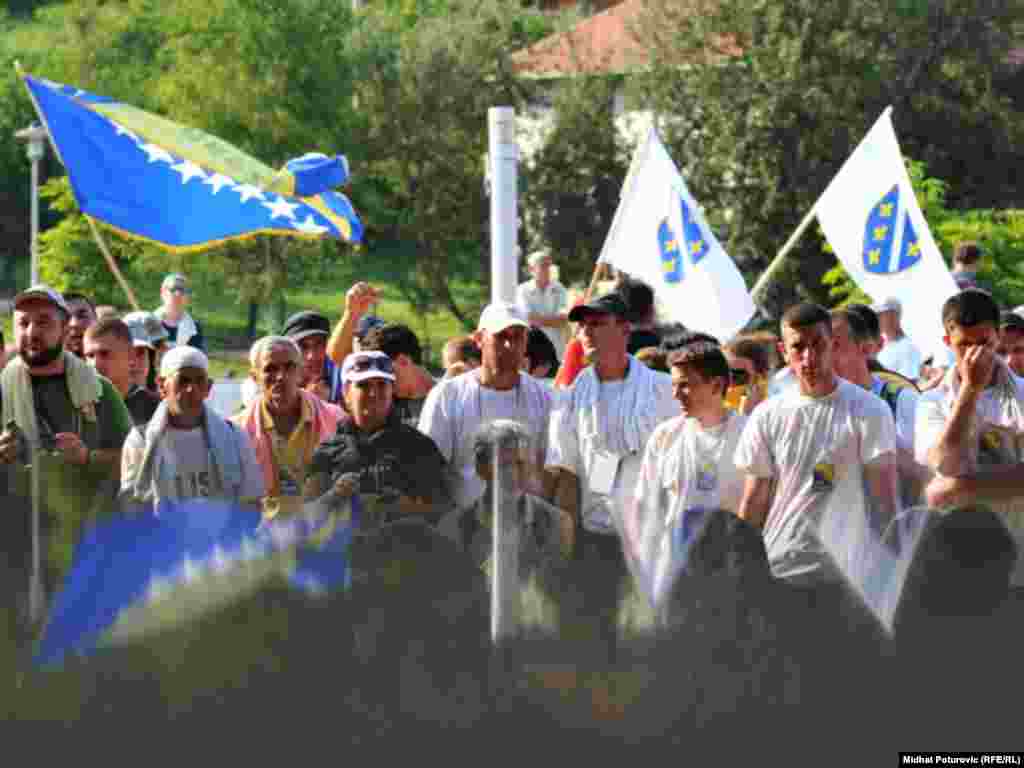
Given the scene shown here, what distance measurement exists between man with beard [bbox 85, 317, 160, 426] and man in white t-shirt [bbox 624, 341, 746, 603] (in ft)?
7.07

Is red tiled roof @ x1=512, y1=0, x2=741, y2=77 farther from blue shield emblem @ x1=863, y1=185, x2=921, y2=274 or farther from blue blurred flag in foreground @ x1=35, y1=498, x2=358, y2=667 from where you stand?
blue blurred flag in foreground @ x1=35, y1=498, x2=358, y2=667

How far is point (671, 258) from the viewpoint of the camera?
12.4 m

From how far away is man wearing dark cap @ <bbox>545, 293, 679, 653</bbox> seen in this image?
20.2 feet

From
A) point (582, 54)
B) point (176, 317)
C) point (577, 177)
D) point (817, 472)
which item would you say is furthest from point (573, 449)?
point (582, 54)

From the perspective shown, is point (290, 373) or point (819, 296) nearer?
point (290, 373)

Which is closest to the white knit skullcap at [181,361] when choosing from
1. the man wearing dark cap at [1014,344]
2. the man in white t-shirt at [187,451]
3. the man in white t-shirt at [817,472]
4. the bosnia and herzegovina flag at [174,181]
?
the man in white t-shirt at [187,451]

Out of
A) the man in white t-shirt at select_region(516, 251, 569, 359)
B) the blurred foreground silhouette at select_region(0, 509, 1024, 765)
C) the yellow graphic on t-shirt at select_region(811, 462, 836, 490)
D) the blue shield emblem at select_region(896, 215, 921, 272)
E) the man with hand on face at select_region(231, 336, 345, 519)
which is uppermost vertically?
the blue shield emblem at select_region(896, 215, 921, 272)

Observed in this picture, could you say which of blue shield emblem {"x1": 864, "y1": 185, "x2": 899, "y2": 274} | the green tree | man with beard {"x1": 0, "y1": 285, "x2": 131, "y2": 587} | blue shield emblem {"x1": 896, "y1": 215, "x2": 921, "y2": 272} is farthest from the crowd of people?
the green tree

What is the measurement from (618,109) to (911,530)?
31.7 metres

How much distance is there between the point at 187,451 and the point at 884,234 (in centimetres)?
692

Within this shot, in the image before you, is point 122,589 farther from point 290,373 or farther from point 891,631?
point 891,631

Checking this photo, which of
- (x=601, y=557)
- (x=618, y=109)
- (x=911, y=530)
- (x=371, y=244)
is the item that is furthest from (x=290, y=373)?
(x=371, y=244)

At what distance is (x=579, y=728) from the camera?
6102 mm

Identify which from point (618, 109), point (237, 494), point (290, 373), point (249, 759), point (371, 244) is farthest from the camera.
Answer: point (371, 244)
